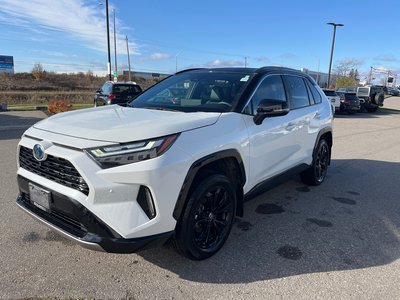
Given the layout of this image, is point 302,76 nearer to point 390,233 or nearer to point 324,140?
point 324,140

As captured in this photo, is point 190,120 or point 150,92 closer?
point 190,120

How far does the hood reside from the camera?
8.27 feet

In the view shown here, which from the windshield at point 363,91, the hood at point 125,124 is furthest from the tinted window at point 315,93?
the windshield at point 363,91

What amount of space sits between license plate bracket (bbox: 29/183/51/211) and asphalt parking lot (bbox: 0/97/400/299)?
596 mm

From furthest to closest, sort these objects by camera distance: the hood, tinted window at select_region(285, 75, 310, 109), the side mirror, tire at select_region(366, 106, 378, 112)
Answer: tire at select_region(366, 106, 378, 112) < tinted window at select_region(285, 75, 310, 109) < the side mirror < the hood

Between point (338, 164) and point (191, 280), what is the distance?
17.5 feet

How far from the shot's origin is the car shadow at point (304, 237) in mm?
3045

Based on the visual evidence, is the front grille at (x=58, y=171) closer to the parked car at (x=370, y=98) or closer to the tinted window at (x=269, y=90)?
the tinted window at (x=269, y=90)

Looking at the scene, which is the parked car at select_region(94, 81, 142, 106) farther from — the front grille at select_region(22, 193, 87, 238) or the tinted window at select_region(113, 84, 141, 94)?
the front grille at select_region(22, 193, 87, 238)

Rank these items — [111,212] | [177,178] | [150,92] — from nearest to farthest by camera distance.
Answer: [111,212] < [177,178] < [150,92]

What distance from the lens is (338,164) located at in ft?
23.5

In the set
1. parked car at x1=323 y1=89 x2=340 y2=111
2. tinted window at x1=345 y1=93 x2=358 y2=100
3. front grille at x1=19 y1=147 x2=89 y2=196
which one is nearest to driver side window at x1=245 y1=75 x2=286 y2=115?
front grille at x1=19 y1=147 x2=89 y2=196

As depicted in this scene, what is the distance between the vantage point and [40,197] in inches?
109

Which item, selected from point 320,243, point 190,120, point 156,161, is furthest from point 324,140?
point 156,161
